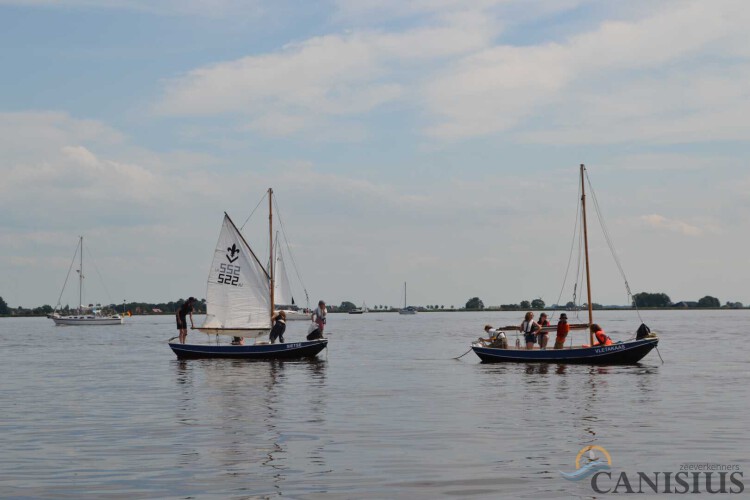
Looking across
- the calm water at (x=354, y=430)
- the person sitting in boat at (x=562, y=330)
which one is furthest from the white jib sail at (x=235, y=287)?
the person sitting in boat at (x=562, y=330)

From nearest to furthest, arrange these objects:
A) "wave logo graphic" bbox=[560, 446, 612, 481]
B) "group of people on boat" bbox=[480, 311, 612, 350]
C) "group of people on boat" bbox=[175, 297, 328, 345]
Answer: "wave logo graphic" bbox=[560, 446, 612, 481] → "group of people on boat" bbox=[480, 311, 612, 350] → "group of people on boat" bbox=[175, 297, 328, 345]

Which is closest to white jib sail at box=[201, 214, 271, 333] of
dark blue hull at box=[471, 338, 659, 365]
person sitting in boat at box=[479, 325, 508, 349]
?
person sitting in boat at box=[479, 325, 508, 349]

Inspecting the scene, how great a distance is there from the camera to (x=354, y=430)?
24250 millimetres

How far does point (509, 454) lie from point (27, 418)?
596 inches

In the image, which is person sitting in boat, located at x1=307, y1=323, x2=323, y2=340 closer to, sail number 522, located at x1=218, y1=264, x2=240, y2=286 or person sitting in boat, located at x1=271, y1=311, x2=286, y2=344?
person sitting in boat, located at x1=271, y1=311, x2=286, y2=344

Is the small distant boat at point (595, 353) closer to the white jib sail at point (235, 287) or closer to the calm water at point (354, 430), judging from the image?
the calm water at point (354, 430)

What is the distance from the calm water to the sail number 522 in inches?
447

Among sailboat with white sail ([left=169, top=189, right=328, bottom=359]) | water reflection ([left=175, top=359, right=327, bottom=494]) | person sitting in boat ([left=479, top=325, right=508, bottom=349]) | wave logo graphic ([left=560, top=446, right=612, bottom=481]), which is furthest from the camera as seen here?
sailboat with white sail ([left=169, top=189, right=328, bottom=359])

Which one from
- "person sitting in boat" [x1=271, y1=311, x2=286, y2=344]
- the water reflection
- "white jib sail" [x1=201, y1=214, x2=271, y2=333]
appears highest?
"white jib sail" [x1=201, y1=214, x2=271, y2=333]

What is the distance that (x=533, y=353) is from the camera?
160ft

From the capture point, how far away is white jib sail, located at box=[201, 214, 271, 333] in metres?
56.1

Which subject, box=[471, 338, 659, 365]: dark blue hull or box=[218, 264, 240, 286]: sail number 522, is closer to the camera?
box=[471, 338, 659, 365]: dark blue hull

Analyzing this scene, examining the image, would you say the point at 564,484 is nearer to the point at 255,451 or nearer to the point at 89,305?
the point at 255,451

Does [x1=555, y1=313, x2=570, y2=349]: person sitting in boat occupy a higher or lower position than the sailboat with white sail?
lower
